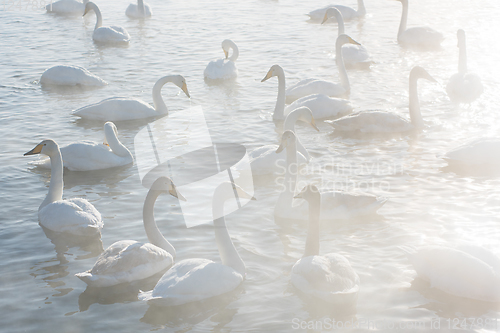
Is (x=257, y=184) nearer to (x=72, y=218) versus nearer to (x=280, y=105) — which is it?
(x=72, y=218)

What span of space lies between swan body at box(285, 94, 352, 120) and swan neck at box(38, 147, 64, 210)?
17.3 ft

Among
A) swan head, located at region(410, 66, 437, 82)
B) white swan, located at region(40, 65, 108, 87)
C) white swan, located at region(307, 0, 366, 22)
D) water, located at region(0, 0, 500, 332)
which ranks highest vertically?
white swan, located at region(307, 0, 366, 22)

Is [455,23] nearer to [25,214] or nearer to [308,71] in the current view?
[308,71]

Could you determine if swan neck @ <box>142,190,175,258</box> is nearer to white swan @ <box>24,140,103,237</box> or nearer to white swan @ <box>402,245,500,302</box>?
white swan @ <box>24,140,103,237</box>

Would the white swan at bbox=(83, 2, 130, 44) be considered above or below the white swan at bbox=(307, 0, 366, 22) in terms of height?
below

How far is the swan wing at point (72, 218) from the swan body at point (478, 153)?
5.78 meters

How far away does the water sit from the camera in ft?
19.6

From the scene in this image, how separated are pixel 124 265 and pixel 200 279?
97 centimetres

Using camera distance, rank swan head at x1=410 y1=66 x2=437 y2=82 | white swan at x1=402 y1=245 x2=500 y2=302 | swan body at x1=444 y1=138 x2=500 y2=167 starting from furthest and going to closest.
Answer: swan head at x1=410 y1=66 x2=437 y2=82 < swan body at x1=444 y1=138 x2=500 y2=167 < white swan at x1=402 y1=245 x2=500 y2=302

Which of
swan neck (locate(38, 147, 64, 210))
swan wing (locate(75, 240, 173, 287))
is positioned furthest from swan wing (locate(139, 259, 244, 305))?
swan neck (locate(38, 147, 64, 210))

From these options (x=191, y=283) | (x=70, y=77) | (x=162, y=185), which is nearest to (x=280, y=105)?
(x=70, y=77)

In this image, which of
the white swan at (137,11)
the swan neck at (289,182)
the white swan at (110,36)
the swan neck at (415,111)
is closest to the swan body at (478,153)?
the swan neck at (415,111)

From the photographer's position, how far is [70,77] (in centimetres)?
1410

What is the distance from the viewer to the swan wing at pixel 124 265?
6250mm
